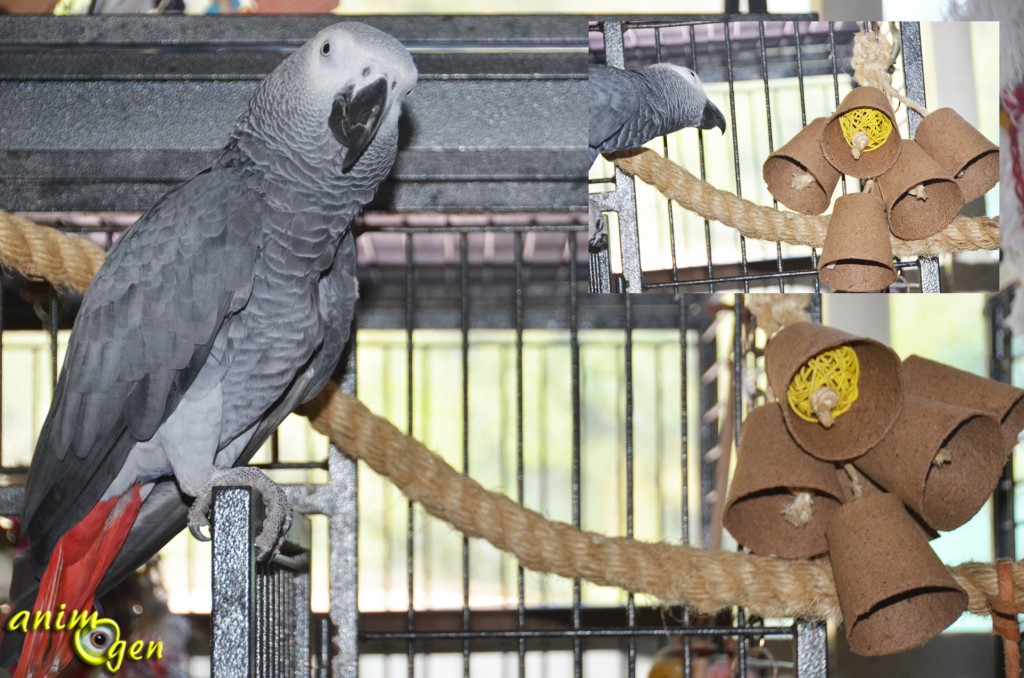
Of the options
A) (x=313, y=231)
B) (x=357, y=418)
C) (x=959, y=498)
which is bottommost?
(x=959, y=498)

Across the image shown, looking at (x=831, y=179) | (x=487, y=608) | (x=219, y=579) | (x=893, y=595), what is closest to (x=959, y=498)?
(x=893, y=595)

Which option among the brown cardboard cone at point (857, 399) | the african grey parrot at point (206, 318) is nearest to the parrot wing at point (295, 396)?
the african grey parrot at point (206, 318)

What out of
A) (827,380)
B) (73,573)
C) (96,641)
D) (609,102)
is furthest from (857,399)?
(96,641)

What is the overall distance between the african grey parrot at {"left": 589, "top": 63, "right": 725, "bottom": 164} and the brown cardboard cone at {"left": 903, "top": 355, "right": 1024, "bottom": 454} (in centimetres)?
51

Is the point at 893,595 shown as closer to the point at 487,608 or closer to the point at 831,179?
the point at 831,179

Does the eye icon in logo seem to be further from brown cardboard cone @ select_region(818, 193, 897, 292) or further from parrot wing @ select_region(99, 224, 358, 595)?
brown cardboard cone @ select_region(818, 193, 897, 292)

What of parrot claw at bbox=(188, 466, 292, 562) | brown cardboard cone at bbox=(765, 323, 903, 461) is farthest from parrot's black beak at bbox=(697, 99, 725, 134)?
parrot claw at bbox=(188, 466, 292, 562)

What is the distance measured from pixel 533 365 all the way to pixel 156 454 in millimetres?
1877

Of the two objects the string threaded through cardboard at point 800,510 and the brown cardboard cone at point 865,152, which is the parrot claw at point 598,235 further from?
the string threaded through cardboard at point 800,510

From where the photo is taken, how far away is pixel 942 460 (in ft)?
3.95

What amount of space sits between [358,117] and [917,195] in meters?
0.90

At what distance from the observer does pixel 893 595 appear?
112 centimetres

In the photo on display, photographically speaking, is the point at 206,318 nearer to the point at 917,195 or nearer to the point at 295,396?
the point at 295,396

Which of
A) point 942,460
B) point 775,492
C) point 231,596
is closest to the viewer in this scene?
point 231,596
